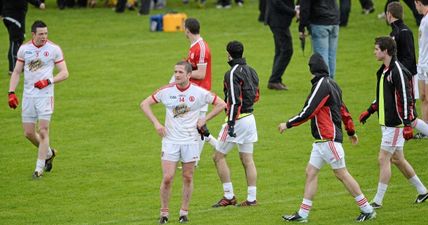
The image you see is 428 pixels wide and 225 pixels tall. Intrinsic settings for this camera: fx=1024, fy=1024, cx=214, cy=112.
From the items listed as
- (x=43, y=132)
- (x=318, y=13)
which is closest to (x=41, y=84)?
(x=43, y=132)

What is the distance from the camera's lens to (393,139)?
45.0 ft

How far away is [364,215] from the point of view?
13.4 meters

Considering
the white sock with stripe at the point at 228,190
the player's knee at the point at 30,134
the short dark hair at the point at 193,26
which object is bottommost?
the white sock with stripe at the point at 228,190

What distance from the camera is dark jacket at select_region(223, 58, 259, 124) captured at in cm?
1403

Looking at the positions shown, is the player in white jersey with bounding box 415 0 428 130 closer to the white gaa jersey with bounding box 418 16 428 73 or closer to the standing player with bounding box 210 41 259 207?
the white gaa jersey with bounding box 418 16 428 73

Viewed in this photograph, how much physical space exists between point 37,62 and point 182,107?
4131 millimetres

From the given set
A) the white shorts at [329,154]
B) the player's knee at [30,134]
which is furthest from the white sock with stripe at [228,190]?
the player's knee at [30,134]

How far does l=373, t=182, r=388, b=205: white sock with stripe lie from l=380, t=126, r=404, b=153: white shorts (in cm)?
53

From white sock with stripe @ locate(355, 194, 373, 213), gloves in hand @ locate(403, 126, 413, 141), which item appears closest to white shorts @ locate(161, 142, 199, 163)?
white sock with stripe @ locate(355, 194, 373, 213)

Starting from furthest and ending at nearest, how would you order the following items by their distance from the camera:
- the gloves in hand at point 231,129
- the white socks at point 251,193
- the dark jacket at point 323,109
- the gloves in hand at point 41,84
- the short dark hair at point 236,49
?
1. the gloves in hand at point 41,84
2. the white socks at point 251,193
3. the short dark hair at point 236,49
4. the gloves in hand at point 231,129
5. the dark jacket at point 323,109

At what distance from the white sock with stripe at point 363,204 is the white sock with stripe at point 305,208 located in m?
0.62

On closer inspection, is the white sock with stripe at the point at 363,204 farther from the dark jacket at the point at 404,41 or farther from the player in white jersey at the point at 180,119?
the dark jacket at the point at 404,41

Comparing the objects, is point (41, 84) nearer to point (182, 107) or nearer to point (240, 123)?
point (240, 123)

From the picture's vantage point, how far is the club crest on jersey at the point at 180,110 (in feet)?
43.5
